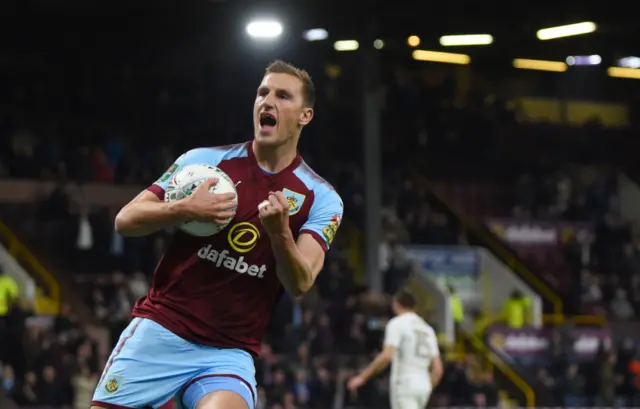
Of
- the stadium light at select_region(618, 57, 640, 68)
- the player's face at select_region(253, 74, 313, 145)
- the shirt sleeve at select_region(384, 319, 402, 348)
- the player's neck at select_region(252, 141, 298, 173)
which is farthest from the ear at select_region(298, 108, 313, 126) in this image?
the stadium light at select_region(618, 57, 640, 68)

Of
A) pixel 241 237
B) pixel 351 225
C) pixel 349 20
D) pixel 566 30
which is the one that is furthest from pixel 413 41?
pixel 241 237

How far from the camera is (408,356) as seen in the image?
11.8m

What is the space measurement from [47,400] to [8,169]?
6.67 metres

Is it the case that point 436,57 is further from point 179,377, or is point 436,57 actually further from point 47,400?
point 179,377

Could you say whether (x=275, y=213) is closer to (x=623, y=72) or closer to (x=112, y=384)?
(x=112, y=384)

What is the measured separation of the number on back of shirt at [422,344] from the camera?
11648 mm

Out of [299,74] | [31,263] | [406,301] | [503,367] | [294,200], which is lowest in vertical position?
[503,367]

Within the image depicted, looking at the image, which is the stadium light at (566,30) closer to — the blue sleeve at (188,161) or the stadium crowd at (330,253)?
the stadium crowd at (330,253)

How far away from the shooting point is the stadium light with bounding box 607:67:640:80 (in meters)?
30.5

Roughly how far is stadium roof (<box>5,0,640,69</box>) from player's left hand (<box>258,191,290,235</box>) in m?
15.6

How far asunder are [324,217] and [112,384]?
1.18 meters

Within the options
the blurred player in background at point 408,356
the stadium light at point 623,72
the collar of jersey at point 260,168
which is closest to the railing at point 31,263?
the blurred player in background at point 408,356

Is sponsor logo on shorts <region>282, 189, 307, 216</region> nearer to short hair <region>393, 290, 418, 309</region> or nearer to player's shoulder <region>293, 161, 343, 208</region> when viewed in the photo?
player's shoulder <region>293, 161, 343, 208</region>

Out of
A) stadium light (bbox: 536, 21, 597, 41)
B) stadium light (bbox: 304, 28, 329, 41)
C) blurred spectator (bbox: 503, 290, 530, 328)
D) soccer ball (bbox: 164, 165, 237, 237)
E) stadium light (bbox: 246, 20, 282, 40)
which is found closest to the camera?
soccer ball (bbox: 164, 165, 237, 237)
